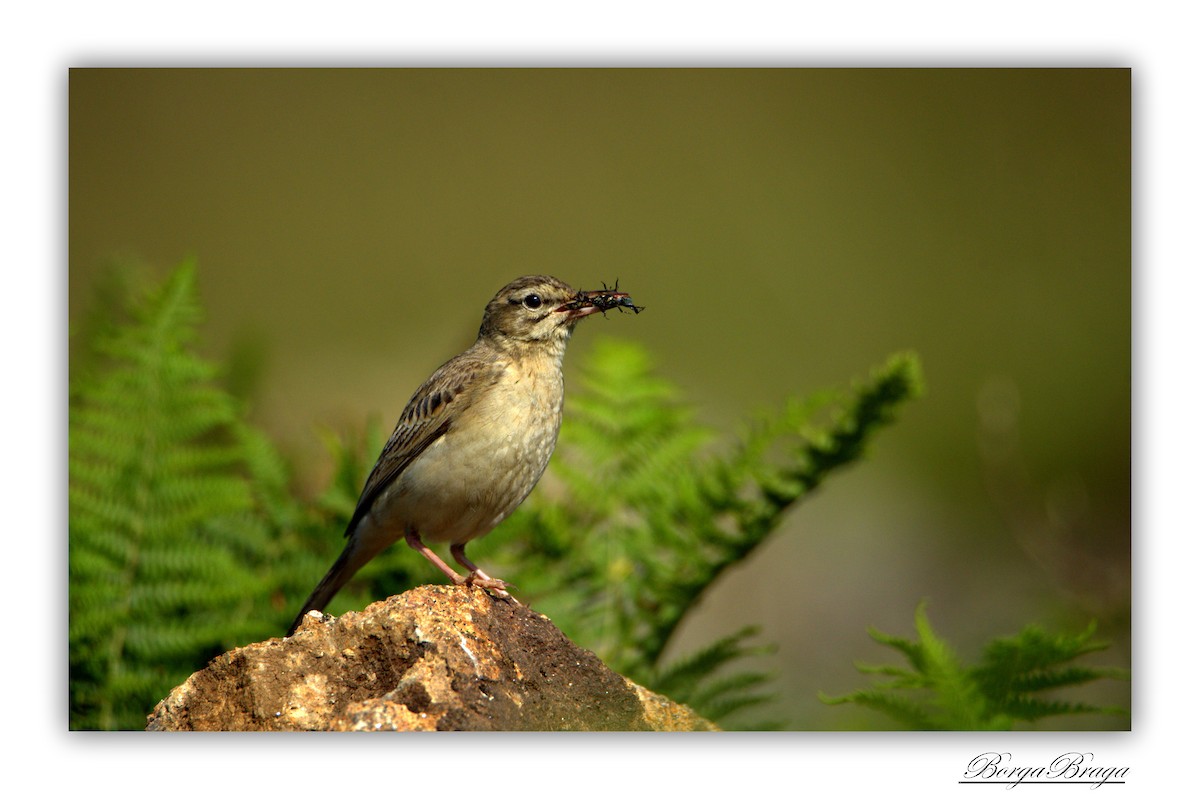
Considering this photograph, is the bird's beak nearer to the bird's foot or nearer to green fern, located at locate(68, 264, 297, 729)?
the bird's foot

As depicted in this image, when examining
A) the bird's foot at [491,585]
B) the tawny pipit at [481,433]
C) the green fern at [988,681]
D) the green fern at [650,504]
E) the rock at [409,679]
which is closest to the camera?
the rock at [409,679]

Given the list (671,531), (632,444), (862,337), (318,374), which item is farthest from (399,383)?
(862,337)

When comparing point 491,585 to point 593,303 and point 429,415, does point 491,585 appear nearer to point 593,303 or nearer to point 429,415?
point 429,415

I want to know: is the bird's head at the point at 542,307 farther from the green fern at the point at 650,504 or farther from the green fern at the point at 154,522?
the green fern at the point at 154,522

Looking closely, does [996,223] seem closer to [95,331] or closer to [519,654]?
[519,654]

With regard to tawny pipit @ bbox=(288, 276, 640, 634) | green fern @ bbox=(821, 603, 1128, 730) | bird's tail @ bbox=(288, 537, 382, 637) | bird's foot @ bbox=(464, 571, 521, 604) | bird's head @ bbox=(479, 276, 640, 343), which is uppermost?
bird's head @ bbox=(479, 276, 640, 343)

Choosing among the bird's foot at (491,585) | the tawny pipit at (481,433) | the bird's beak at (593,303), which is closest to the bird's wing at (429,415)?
the tawny pipit at (481,433)

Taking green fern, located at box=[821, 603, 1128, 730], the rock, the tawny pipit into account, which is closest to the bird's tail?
the tawny pipit
